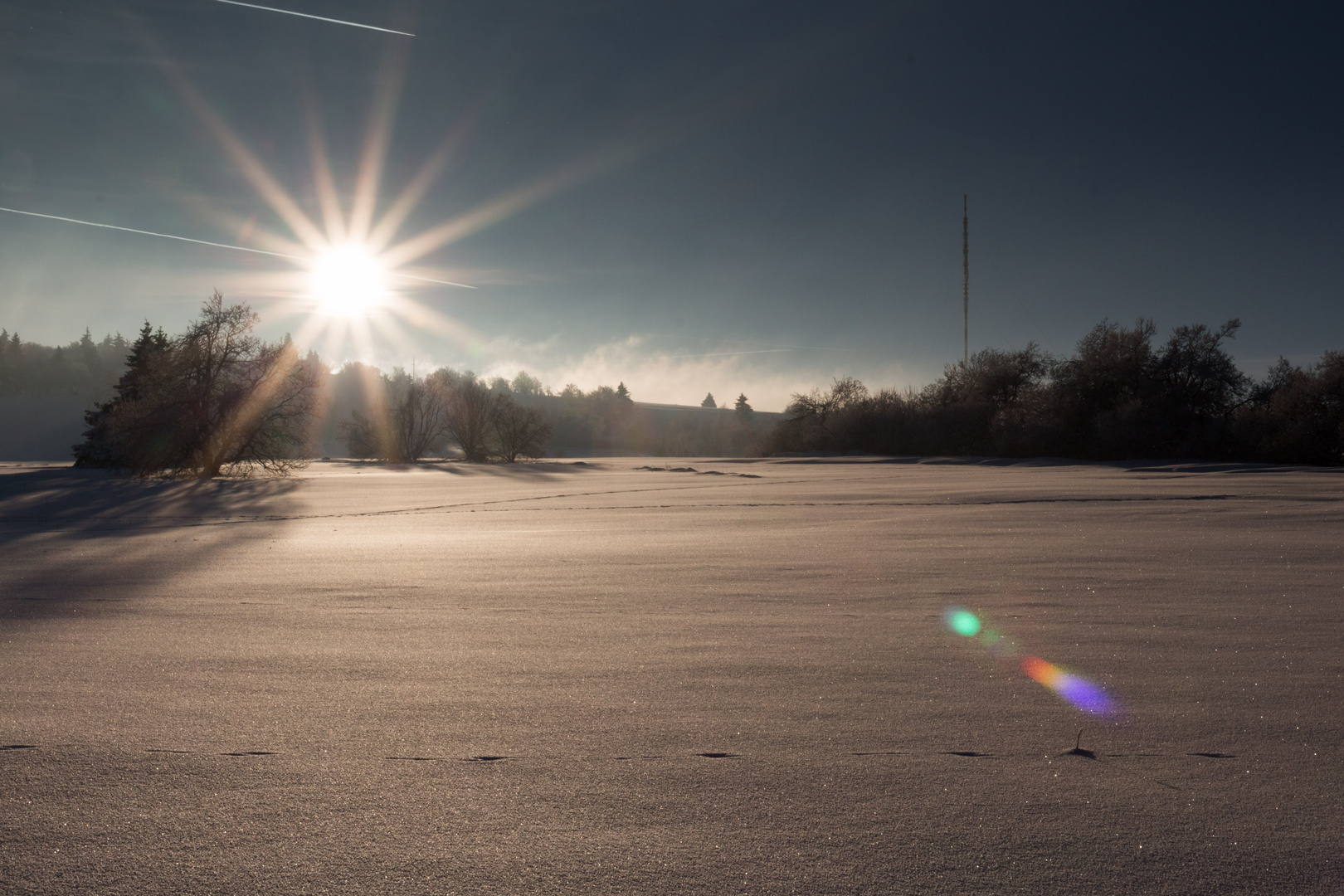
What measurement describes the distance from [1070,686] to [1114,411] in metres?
35.0

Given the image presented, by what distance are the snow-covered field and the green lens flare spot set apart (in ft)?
0.46

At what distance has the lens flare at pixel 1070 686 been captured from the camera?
10.2 feet

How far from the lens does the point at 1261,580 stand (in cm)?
559

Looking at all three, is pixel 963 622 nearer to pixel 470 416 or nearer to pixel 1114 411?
pixel 1114 411

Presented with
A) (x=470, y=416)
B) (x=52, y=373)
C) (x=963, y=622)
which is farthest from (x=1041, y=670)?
(x=52, y=373)

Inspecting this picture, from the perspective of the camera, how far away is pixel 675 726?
295 cm

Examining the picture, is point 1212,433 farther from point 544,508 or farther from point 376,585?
point 376,585

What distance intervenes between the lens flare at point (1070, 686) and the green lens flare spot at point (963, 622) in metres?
0.53

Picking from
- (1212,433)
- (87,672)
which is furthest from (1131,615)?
(1212,433)

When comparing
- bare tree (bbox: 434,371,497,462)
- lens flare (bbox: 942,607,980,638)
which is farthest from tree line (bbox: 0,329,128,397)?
lens flare (bbox: 942,607,980,638)

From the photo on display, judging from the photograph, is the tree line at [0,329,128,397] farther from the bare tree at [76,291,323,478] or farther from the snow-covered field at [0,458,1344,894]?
the snow-covered field at [0,458,1344,894]

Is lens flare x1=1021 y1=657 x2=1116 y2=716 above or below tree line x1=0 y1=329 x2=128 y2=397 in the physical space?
below

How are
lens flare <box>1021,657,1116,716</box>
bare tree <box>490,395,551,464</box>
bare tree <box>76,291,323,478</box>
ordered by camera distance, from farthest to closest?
bare tree <box>490,395,551,464</box>
bare tree <box>76,291,323,478</box>
lens flare <box>1021,657,1116,716</box>

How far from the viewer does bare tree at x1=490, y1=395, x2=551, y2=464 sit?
43.6 m
